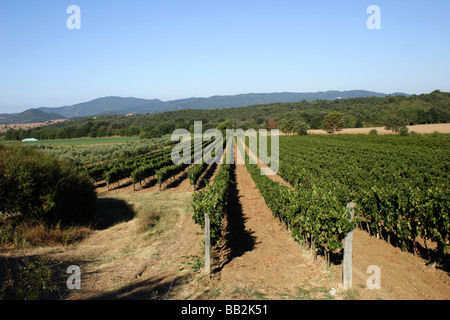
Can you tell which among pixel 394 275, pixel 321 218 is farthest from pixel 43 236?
pixel 394 275

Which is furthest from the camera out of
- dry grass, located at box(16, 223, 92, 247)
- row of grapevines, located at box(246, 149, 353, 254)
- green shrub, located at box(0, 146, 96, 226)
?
green shrub, located at box(0, 146, 96, 226)

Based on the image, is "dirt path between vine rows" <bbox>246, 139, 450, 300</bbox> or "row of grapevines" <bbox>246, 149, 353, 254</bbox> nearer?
"dirt path between vine rows" <bbox>246, 139, 450, 300</bbox>

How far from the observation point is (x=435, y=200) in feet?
24.9

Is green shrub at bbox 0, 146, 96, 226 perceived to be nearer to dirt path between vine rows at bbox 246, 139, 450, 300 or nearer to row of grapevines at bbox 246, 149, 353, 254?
row of grapevines at bbox 246, 149, 353, 254

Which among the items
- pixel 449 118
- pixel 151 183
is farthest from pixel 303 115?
pixel 151 183

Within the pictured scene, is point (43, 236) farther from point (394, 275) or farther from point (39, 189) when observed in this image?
point (394, 275)

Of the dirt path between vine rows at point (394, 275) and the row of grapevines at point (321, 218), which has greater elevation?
the row of grapevines at point (321, 218)

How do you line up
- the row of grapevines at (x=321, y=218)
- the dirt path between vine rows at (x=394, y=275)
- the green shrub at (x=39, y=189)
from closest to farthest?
the dirt path between vine rows at (x=394, y=275) < the row of grapevines at (x=321, y=218) < the green shrub at (x=39, y=189)

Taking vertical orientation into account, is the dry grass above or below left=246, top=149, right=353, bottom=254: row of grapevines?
below

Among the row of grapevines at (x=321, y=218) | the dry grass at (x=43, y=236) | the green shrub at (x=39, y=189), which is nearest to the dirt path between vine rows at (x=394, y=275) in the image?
the row of grapevines at (x=321, y=218)

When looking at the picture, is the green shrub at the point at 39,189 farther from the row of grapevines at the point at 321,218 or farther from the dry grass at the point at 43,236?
the row of grapevines at the point at 321,218

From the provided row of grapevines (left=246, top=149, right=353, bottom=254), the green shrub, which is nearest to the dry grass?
the green shrub

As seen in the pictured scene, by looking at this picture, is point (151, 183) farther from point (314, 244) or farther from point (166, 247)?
point (314, 244)

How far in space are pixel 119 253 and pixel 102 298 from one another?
344 cm
